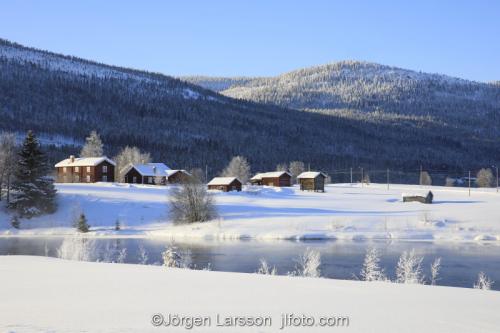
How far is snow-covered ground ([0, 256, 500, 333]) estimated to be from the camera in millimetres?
11938

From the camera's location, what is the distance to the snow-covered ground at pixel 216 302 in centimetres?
1194

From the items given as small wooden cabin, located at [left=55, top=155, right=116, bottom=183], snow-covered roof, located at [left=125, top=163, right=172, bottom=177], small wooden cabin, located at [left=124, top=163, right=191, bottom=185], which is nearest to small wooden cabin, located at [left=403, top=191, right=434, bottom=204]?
small wooden cabin, located at [left=124, top=163, right=191, bottom=185]

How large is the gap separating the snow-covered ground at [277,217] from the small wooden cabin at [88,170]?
8.56 m

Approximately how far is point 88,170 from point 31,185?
29.7 m

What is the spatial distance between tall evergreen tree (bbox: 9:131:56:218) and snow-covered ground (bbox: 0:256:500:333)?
2182 inches

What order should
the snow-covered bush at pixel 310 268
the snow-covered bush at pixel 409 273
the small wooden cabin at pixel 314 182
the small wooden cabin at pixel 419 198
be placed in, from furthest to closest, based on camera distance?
the small wooden cabin at pixel 314 182 < the small wooden cabin at pixel 419 198 < the snow-covered bush at pixel 310 268 < the snow-covered bush at pixel 409 273

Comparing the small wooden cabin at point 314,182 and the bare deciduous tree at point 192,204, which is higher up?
the small wooden cabin at point 314,182

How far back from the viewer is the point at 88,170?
10225 cm

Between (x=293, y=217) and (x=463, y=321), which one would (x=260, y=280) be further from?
(x=293, y=217)

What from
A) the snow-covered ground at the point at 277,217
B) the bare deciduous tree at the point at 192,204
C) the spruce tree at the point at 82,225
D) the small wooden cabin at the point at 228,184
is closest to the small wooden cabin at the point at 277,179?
the small wooden cabin at the point at 228,184

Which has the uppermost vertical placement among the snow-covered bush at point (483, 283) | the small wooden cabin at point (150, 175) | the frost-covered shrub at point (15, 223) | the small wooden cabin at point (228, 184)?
the small wooden cabin at point (150, 175)

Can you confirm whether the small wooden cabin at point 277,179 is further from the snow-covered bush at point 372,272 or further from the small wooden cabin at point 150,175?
the snow-covered bush at point 372,272

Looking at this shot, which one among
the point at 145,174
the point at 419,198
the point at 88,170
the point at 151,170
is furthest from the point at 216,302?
the point at 151,170

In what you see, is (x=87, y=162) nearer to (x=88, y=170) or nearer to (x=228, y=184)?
(x=88, y=170)
